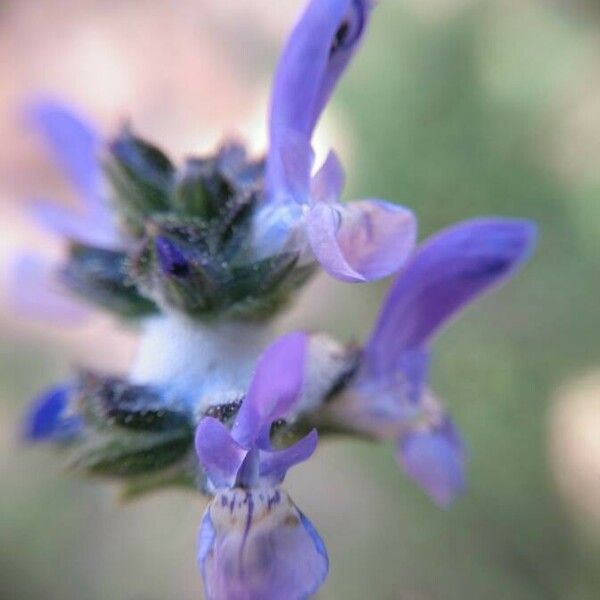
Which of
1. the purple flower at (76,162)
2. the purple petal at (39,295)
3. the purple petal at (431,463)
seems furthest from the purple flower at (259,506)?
the purple petal at (39,295)

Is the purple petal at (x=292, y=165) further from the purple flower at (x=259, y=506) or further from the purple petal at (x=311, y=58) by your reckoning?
the purple flower at (x=259, y=506)

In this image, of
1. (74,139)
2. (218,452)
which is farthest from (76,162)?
(218,452)

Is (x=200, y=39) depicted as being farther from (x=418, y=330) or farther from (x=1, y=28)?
(x=418, y=330)

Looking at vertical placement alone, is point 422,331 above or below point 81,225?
above

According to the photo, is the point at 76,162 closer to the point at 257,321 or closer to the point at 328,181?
the point at 257,321

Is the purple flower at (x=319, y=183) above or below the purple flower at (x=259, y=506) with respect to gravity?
above

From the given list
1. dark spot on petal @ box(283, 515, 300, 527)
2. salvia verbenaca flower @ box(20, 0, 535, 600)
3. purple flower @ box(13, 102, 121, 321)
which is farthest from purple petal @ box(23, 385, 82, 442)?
dark spot on petal @ box(283, 515, 300, 527)

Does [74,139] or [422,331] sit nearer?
[422,331]
